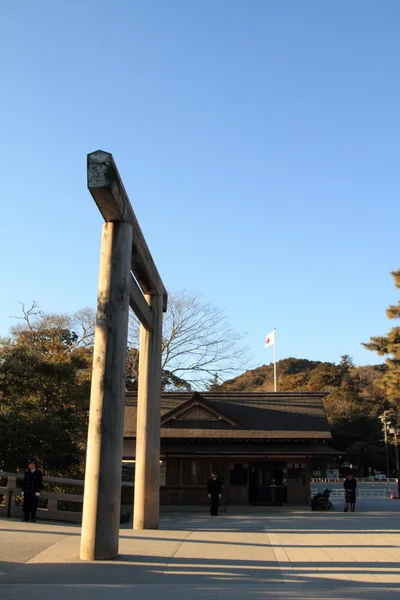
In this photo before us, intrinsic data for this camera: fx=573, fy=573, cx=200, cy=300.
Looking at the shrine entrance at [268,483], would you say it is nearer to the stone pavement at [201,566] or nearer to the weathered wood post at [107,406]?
the stone pavement at [201,566]

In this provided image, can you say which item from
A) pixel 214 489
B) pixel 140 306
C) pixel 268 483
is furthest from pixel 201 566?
pixel 268 483

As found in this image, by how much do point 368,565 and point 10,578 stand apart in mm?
5394

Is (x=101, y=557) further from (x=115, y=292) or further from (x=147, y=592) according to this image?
(x=115, y=292)

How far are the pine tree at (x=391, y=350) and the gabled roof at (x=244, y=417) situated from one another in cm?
334

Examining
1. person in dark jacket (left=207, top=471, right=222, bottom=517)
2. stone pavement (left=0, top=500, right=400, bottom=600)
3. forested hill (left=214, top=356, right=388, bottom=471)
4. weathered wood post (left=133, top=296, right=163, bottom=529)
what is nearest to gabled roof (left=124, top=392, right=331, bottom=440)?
person in dark jacket (left=207, top=471, right=222, bottom=517)

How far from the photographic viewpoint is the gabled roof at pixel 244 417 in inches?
989

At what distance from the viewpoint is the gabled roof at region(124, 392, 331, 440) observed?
82.4ft

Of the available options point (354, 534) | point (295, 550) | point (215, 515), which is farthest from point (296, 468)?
point (295, 550)

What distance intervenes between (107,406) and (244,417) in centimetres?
1875

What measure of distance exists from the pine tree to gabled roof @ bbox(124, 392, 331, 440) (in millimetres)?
3345

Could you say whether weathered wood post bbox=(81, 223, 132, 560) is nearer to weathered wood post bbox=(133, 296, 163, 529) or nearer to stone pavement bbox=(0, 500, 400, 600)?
stone pavement bbox=(0, 500, 400, 600)

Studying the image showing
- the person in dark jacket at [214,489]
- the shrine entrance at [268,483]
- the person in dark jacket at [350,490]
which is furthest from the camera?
the shrine entrance at [268,483]

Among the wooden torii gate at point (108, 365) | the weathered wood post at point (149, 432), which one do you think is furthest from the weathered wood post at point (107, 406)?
the weathered wood post at point (149, 432)

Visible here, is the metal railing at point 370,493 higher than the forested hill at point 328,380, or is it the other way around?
the forested hill at point 328,380
